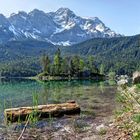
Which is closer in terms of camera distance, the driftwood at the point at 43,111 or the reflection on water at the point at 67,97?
the driftwood at the point at 43,111

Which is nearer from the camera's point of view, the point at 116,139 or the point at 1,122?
the point at 116,139

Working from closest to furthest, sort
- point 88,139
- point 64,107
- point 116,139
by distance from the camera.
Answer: point 116,139
point 88,139
point 64,107

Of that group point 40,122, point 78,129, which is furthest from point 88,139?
point 40,122

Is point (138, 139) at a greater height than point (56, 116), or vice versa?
point (138, 139)

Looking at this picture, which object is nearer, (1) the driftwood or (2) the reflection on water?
(1) the driftwood

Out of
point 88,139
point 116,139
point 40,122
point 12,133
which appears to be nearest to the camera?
point 116,139

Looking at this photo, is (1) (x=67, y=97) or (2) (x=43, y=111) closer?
(2) (x=43, y=111)

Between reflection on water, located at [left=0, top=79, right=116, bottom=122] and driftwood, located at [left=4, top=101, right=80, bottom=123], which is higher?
driftwood, located at [left=4, top=101, right=80, bottom=123]

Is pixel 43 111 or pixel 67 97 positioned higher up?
pixel 43 111

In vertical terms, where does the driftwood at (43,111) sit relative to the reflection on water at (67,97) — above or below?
above

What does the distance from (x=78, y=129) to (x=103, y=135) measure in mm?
3680

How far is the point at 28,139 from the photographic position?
20.8m

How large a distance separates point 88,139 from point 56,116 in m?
12.1

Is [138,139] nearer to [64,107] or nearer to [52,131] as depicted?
[52,131]
